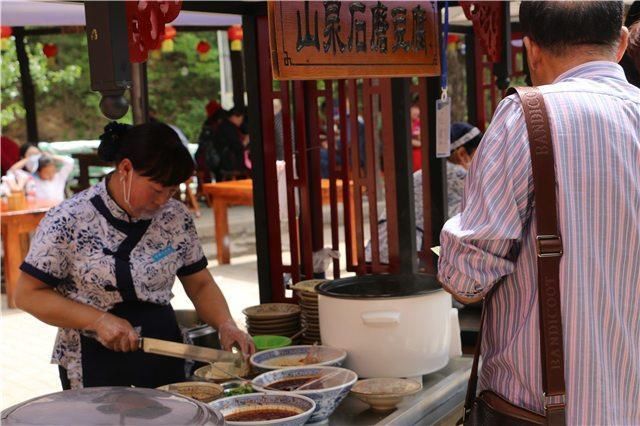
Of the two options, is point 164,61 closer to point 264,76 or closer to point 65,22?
point 65,22

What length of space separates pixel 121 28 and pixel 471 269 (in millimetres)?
1083

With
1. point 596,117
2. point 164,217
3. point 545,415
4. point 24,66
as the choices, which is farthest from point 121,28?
point 24,66

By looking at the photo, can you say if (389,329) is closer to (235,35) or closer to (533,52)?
(533,52)

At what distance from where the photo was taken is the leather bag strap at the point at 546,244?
1876 millimetres

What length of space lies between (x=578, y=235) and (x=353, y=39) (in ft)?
4.88

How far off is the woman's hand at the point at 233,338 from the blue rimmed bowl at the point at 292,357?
6 centimetres

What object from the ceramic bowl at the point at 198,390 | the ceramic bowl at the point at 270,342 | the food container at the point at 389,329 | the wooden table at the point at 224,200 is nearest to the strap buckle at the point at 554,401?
the food container at the point at 389,329

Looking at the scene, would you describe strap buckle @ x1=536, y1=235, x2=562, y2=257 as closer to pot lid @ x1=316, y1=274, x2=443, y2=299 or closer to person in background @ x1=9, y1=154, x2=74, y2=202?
pot lid @ x1=316, y1=274, x2=443, y2=299

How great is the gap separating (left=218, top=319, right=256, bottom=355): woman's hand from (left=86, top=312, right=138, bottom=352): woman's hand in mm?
367

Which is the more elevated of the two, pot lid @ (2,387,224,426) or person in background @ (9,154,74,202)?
person in background @ (9,154,74,202)

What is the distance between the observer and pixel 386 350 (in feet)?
9.30

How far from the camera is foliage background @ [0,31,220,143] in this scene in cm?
2353

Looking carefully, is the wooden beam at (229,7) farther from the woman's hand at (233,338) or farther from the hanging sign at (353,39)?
the woman's hand at (233,338)

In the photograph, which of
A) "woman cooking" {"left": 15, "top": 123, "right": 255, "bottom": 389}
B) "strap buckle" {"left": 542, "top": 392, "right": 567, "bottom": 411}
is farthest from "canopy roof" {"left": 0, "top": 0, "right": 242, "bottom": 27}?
"strap buckle" {"left": 542, "top": 392, "right": 567, "bottom": 411}
